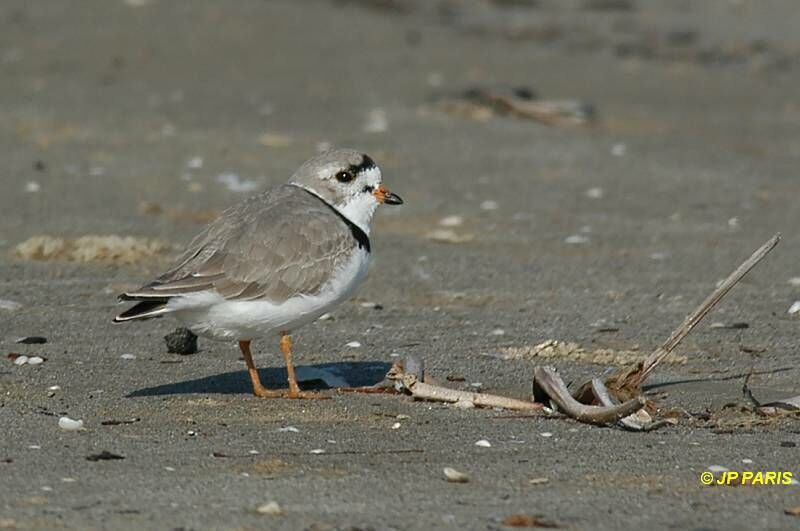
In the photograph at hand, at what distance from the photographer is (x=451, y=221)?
900 cm

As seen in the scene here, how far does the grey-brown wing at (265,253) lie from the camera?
18.2ft

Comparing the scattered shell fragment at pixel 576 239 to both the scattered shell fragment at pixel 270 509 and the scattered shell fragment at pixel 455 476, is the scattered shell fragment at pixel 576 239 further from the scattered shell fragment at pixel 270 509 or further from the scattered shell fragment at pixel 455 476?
the scattered shell fragment at pixel 270 509

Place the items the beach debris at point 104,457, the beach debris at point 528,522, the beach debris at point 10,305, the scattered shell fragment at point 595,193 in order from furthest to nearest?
1. the scattered shell fragment at point 595,193
2. the beach debris at point 10,305
3. the beach debris at point 104,457
4. the beach debris at point 528,522

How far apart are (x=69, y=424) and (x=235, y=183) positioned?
4.79m

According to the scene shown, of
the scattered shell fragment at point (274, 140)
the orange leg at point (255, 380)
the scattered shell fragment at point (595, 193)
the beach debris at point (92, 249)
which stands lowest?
the scattered shell fragment at point (595, 193)

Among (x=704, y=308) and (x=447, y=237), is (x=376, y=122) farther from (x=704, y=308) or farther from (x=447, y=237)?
(x=704, y=308)

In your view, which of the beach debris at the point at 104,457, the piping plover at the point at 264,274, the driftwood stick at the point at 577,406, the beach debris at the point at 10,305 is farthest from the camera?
the beach debris at the point at 10,305

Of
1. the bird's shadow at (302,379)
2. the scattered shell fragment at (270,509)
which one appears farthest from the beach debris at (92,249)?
the scattered shell fragment at (270,509)

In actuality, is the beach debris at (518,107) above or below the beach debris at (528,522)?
below

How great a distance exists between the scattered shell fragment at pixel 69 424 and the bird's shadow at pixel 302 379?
1.90 ft

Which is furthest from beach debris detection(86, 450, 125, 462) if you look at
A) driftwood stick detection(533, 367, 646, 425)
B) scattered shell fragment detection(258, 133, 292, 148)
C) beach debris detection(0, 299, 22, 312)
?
scattered shell fragment detection(258, 133, 292, 148)

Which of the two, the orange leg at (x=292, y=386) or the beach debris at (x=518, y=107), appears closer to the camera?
the orange leg at (x=292, y=386)

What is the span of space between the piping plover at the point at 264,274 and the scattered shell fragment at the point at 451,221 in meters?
2.91

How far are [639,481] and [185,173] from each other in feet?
19.7
